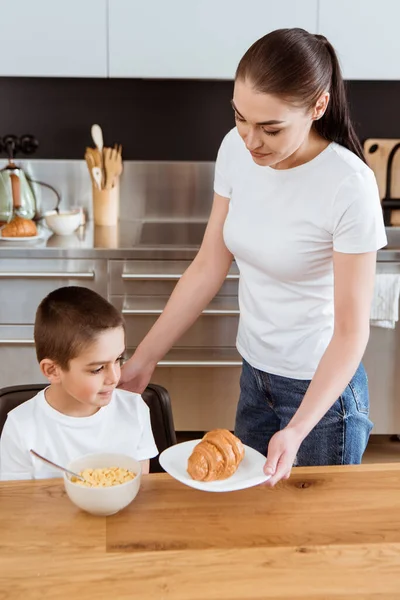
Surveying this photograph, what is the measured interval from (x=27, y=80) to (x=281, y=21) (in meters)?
1.11

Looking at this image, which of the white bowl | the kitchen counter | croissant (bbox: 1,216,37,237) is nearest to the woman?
the white bowl

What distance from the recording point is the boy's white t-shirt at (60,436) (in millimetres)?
1393

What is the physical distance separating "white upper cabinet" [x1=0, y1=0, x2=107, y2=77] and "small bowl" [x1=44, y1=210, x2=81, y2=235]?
1.72 ft

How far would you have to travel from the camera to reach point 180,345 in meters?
2.93

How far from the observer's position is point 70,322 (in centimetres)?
139

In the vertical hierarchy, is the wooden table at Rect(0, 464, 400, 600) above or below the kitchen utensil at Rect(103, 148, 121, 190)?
below

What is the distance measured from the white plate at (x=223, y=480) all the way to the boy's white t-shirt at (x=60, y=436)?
188mm

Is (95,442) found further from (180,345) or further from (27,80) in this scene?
(27,80)

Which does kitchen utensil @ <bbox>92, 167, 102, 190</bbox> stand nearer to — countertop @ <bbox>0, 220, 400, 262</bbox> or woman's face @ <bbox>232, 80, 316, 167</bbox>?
countertop @ <bbox>0, 220, 400, 262</bbox>

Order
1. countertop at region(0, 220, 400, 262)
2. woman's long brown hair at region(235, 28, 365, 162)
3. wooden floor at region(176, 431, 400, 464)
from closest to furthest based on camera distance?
1. woman's long brown hair at region(235, 28, 365, 162)
2. countertop at region(0, 220, 400, 262)
3. wooden floor at region(176, 431, 400, 464)

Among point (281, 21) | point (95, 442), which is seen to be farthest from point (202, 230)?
point (95, 442)

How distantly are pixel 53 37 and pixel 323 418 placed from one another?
1909 mm

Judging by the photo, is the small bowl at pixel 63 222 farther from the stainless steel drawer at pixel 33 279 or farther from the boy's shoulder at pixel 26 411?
the boy's shoulder at pixel 26 411

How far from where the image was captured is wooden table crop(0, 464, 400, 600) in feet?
3.33
